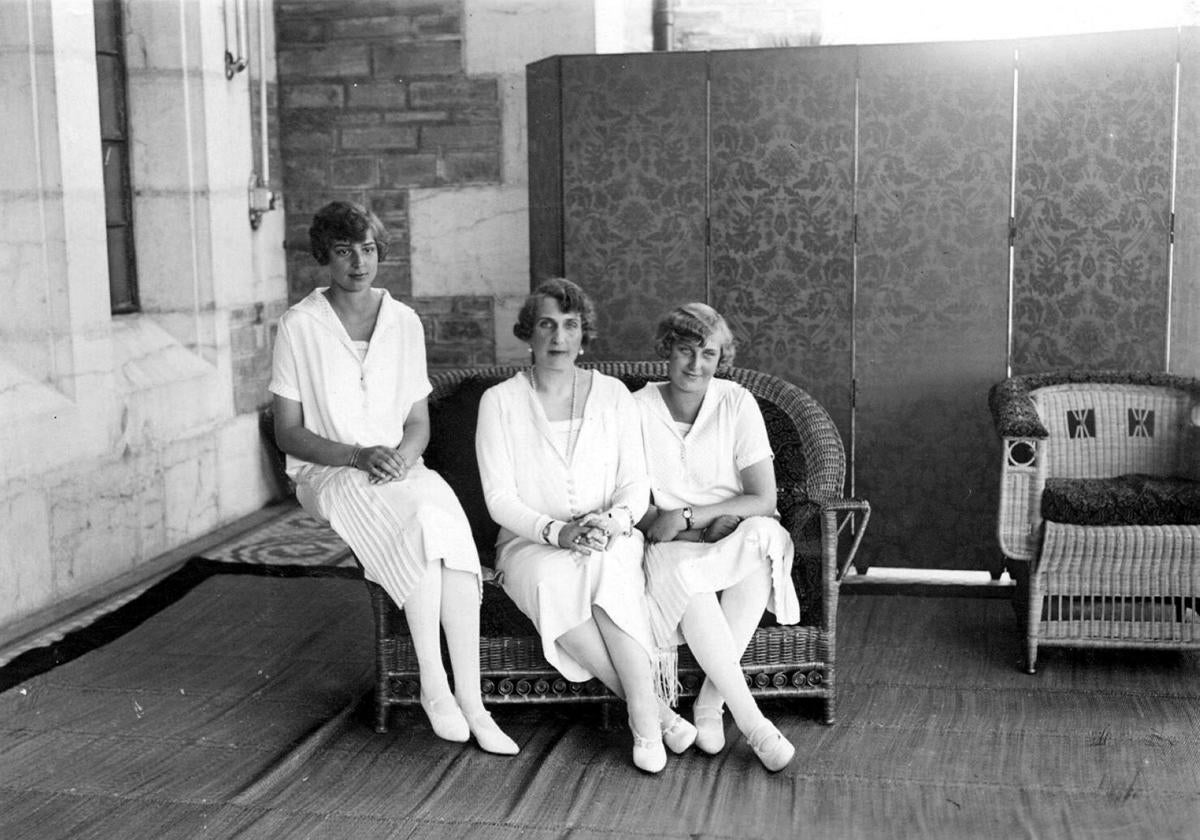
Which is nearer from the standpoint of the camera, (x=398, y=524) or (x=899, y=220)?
(x=398, y=524)

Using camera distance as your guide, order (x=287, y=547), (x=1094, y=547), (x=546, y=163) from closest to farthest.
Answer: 1. (x=1094, y=547)
2. (x=546, y=163)
3. (x=287, y=547)

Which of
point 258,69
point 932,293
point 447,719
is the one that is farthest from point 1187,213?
point 258,69

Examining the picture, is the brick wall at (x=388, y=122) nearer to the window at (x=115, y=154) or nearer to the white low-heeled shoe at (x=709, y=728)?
the window at (x=115, y=154)

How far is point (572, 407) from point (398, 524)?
0.54 m

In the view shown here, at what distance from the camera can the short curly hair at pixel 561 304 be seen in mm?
3713

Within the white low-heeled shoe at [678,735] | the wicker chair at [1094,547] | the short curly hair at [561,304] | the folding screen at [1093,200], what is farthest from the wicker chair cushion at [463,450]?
the folding screen at [1093,200]

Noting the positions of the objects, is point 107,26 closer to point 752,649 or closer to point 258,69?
point 258,69

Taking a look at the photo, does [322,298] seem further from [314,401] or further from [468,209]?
[468,209]

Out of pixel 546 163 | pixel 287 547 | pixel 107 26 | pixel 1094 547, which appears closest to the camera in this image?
pixel 1094 547

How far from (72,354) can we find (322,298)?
60.1 inches

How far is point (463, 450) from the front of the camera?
13.7ft

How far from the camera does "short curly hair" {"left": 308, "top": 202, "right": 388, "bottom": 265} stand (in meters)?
Answer: 3.88

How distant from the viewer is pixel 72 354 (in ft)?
16.6

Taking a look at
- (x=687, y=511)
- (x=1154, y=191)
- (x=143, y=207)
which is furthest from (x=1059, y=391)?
(x=143, y=207)
